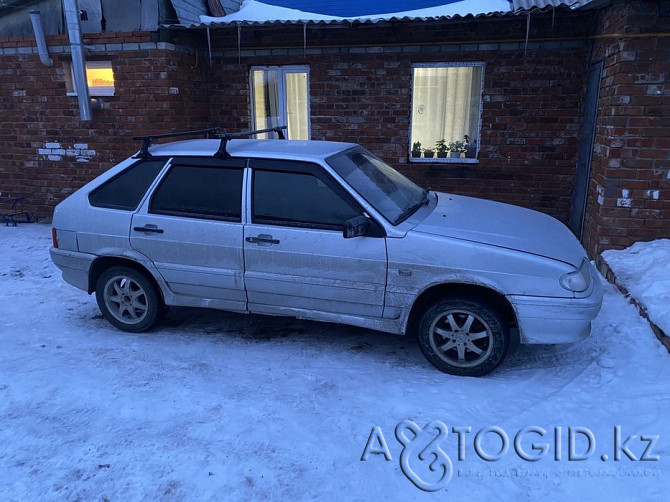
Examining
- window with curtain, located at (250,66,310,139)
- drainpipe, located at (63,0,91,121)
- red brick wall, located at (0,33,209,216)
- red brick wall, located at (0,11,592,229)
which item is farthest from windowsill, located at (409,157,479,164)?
drainpipe, located at (63,0,91,121)

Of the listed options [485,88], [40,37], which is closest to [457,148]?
[485,88]

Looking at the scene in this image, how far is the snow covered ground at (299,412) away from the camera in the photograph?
2.66 meters

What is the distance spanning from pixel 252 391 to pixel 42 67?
7167 millimetres

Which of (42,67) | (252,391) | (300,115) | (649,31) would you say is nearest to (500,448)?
(252,391)

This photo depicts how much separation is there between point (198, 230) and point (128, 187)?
2.79 feet

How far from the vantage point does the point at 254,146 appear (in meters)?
4.30

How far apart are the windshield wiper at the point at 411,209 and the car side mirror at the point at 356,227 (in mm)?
242

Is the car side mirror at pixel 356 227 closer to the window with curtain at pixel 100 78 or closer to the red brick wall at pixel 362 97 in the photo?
the red brick wall at pixel 362 97

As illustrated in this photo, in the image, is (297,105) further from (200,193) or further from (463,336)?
(463,336)

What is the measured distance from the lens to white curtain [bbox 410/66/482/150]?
7.67 meters

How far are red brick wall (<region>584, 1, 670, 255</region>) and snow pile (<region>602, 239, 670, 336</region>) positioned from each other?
0.70 ft

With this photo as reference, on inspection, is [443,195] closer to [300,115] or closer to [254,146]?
[254,146]

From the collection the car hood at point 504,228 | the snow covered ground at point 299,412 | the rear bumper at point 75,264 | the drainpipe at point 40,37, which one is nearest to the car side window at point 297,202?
the car hood at point 504,228

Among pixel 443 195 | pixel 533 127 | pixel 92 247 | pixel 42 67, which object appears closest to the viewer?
pixel 92 247
